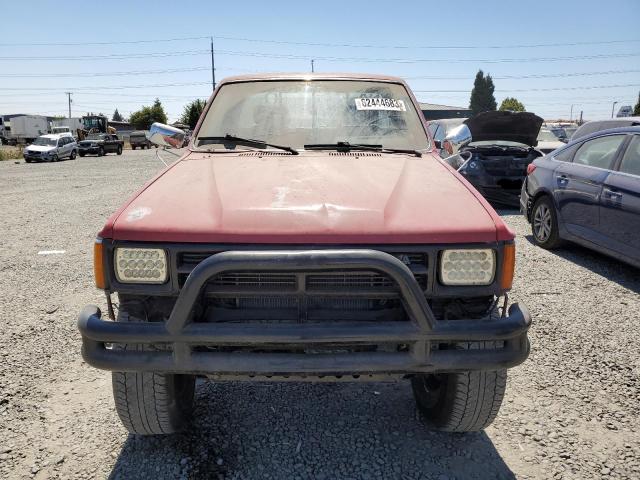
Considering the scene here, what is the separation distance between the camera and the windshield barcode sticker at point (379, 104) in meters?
3.37

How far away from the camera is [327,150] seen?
309 cm

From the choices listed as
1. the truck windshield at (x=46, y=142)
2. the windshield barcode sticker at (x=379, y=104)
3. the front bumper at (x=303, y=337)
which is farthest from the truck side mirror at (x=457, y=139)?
the truck windshield at (x=46, y=142)

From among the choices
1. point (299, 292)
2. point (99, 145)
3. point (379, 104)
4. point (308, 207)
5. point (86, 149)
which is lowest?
point (86, 149)

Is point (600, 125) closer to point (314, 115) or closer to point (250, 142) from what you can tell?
point (314, 115)

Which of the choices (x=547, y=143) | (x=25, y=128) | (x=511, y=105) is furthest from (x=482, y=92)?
(x=547, y=143)

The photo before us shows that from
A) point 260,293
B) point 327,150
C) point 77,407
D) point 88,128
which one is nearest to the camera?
point 260,293

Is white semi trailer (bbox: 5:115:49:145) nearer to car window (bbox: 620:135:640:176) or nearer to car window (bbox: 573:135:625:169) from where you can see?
car window (bbox: 573:135:625:169)

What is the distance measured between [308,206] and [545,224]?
5113 millimetres

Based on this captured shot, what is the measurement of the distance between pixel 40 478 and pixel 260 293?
140 centimetres

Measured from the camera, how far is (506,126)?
32.2 feet

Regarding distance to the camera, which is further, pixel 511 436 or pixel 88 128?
pixel 88 128

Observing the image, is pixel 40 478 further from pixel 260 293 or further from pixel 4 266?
pixel 4 266

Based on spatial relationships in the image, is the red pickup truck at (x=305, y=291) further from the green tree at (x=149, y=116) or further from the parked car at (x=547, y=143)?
the green tree at (x=149, y=116)

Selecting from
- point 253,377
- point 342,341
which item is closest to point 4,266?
point 253,377
